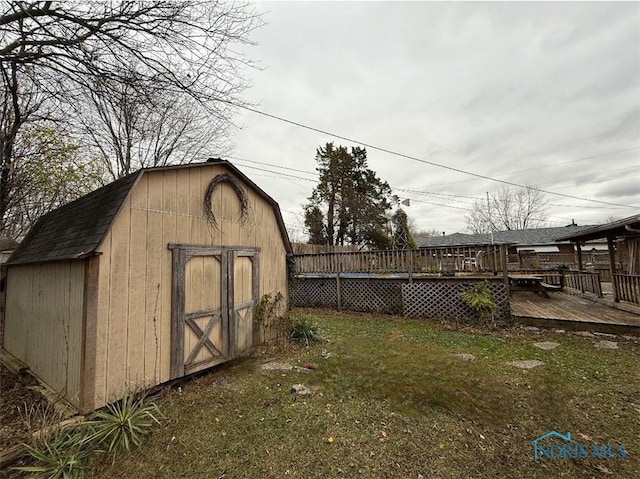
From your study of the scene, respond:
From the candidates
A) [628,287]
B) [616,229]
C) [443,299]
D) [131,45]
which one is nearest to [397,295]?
[443,299]

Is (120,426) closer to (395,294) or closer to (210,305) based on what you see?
(210,305)

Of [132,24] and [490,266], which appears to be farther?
[490,266]

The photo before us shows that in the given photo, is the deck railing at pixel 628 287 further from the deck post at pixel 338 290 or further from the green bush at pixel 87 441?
the green bush at pixel 87 441

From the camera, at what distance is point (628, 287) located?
7676 mm

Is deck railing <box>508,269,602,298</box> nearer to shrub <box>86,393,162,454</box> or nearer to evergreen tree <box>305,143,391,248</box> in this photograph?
evergreen tree <box>305,143,391,248</box>

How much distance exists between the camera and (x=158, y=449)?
104 inches

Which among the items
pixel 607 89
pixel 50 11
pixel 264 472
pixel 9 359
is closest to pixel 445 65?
pixel 607 89

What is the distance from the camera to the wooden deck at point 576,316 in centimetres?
612

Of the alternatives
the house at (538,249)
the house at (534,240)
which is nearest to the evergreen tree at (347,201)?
the house at (538,249)

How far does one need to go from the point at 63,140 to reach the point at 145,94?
18.5 feet

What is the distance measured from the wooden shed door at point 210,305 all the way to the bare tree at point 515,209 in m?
35.9

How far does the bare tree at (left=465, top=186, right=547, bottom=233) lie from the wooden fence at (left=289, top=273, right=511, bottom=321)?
30492 mm

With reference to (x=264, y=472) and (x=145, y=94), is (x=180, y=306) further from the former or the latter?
(x=145, y=94)

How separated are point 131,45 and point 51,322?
4.11 metres
